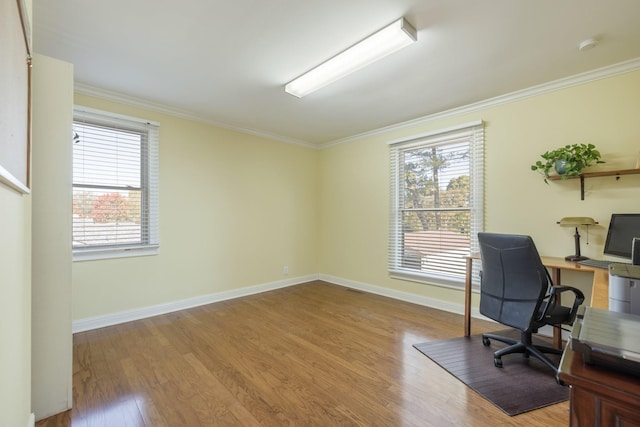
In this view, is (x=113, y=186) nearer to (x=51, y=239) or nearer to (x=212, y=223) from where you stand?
(x=212, y=223)

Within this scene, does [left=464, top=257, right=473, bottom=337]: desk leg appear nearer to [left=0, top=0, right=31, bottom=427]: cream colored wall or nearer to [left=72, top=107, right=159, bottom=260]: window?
[left=0, top=0, right=31, bottom=427]: cream colored wall

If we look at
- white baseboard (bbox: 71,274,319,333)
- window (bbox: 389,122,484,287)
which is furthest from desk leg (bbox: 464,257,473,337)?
white baseboard (bbox: 71,274,319,333)

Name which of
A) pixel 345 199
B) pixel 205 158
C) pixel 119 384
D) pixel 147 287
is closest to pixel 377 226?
pixel 345 199

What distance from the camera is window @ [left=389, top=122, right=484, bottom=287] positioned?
135 inches

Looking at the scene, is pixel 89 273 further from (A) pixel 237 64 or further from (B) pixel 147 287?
(A) pixel 237 64

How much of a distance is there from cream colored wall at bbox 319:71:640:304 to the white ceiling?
0.28 m

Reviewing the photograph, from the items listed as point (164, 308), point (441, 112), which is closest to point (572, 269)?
point (441, 112)

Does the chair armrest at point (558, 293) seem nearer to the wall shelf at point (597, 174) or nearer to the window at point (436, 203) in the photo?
the wall shelf at point (597, 174)

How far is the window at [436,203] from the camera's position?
3.42 m

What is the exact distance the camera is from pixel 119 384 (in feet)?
6.63

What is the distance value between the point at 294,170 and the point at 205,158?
1.55 meters

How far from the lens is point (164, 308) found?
347 centimetres

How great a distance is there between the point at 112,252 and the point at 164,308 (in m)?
0.88

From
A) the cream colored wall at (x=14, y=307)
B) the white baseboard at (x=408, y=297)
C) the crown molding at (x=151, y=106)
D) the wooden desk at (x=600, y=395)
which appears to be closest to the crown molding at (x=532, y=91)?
the crown molding at (x=151, y=106)
